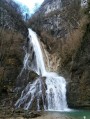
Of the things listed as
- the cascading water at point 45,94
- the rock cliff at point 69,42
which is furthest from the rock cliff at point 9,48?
the rock cliff at point 69,42

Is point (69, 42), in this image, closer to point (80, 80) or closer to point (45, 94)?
point (80, 80)

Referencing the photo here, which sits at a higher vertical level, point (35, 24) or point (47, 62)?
point (35, 24)

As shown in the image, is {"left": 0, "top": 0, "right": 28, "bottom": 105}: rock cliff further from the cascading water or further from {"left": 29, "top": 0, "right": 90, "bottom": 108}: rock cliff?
{"left": 29, "top": 0, "right": 90, "bottom": 108}: rock cliff

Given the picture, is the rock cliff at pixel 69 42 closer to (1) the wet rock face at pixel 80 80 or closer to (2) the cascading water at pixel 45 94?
(1) the wet rock face at pixel 80 80

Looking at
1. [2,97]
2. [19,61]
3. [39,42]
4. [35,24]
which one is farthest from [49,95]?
[35,24]

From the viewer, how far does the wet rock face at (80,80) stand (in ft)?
119

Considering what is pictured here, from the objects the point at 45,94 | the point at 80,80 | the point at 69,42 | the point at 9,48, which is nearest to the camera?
the point at 45,94

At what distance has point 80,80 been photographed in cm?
3781

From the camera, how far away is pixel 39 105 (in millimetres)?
33781

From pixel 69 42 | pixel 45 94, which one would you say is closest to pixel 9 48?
pixel 69 42

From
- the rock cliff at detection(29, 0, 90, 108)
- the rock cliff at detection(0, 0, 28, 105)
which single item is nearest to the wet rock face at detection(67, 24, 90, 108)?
the rock cliff at detection(29, 0, 90, 108)

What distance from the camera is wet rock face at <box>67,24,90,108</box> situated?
119 ft

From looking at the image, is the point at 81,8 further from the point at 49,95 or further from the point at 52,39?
Answer: the point at 49,95

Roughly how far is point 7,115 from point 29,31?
84.4ft
